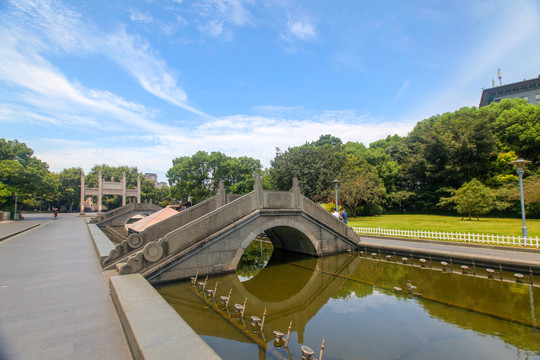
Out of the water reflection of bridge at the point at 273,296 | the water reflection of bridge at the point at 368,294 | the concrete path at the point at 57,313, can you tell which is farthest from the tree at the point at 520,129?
the concrete path at the point at 57,313

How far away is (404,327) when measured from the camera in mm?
5988

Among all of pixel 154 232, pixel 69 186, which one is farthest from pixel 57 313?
pixel 69 186

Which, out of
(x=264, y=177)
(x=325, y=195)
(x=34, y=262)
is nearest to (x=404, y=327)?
(x=34, y=262)

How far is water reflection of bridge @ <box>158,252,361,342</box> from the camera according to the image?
20.3 ft

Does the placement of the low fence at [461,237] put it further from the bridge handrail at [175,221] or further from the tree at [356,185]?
the tree at [356,185]

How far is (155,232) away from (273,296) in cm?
602

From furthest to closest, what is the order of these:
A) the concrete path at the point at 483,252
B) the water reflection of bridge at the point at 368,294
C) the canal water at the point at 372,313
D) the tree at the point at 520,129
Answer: the tree at the point at 520,129
the concrete path at the point at 483,252
the water reflection of bridge at the point at 368,294
the canal water at the point at 372,313

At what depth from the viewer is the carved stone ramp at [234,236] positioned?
8703 mm

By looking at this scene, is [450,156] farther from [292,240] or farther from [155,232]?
[155,232]

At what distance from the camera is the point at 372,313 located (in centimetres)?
689

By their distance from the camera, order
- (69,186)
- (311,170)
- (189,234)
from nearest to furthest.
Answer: (189,234), (311,170), (69,186)

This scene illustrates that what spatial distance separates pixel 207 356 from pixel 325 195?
28235 millimetres

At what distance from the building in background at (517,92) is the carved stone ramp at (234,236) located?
65166 mm

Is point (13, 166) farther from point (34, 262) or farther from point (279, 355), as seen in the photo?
point (279, 355)
